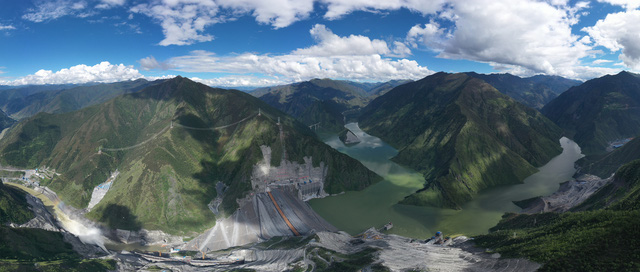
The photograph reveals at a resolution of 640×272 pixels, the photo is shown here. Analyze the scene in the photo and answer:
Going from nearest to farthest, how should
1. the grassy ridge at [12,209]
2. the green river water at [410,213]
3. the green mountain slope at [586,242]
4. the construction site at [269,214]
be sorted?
A: 1. the green mountain slope at [586,242]
2. the grassy ridge at [12,209]
3. the construction site at [269,214]
4. the green river water at [410,213]

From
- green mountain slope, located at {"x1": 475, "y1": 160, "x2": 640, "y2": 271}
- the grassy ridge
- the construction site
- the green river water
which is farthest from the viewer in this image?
the green river water

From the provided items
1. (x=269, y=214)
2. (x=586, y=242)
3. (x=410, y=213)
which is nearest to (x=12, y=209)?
(x=269, y=214)

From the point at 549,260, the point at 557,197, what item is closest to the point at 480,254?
the point at 549,260

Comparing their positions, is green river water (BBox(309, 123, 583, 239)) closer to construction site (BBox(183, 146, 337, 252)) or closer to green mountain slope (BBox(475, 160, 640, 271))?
construction site (BBox(183, 146, 337, 252))

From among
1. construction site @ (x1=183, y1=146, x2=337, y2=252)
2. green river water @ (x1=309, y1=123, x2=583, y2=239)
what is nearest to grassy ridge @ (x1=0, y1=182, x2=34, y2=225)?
construction site @ (x1=183, y1=146, x2=337, y2=252)

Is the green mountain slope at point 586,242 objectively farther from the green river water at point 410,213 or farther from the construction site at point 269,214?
the construction site at point 269,214

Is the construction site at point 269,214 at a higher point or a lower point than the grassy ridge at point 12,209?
lower

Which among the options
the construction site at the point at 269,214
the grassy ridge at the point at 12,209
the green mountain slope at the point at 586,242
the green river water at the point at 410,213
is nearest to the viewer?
the green mountain slope at the point at 586,242

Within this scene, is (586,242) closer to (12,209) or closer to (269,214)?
(269,214)

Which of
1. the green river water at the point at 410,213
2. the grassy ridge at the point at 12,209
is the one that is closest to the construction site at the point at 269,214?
the green river water at the point at 410,213

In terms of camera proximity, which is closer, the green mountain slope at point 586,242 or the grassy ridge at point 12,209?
the green mountain slope at point 586,242

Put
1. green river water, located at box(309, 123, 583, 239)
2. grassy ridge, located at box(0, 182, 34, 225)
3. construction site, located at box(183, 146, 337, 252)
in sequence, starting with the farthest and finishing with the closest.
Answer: green river water, located at box(309, 123, 583, 239)
construction site, located at box(183, 146, 337, 252)
grassy ridge, located at box(0, 182, 34, 225)
